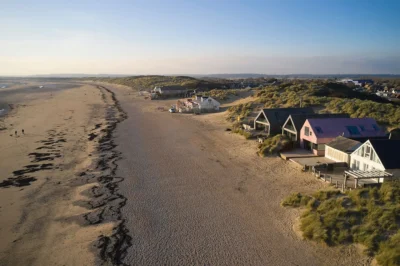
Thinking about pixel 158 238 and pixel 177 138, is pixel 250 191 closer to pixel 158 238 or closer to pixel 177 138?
pixel 158 238

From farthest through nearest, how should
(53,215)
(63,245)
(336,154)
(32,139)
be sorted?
(32,139)
(336,154)
(53,215)
(63,245)

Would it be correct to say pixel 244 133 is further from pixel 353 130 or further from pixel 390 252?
pixel 390 252

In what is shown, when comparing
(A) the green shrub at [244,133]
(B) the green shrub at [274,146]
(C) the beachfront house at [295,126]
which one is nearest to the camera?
(B) the green shrub at [274,146]

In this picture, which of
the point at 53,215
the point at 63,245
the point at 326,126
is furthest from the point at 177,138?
the point at 63,245

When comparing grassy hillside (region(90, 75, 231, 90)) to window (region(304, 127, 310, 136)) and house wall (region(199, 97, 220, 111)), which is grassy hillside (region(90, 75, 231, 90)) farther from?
window (region(304, 127, 310, 136))

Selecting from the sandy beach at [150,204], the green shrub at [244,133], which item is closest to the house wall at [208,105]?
the green shrub at [244,133]

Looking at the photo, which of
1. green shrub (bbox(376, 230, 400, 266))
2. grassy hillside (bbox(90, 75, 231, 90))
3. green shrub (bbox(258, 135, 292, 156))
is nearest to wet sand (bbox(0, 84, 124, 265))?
green shrub (bbox(376, 230, 400, 266))

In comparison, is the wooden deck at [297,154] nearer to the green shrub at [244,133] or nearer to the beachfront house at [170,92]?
the green shrub at [244,133]
